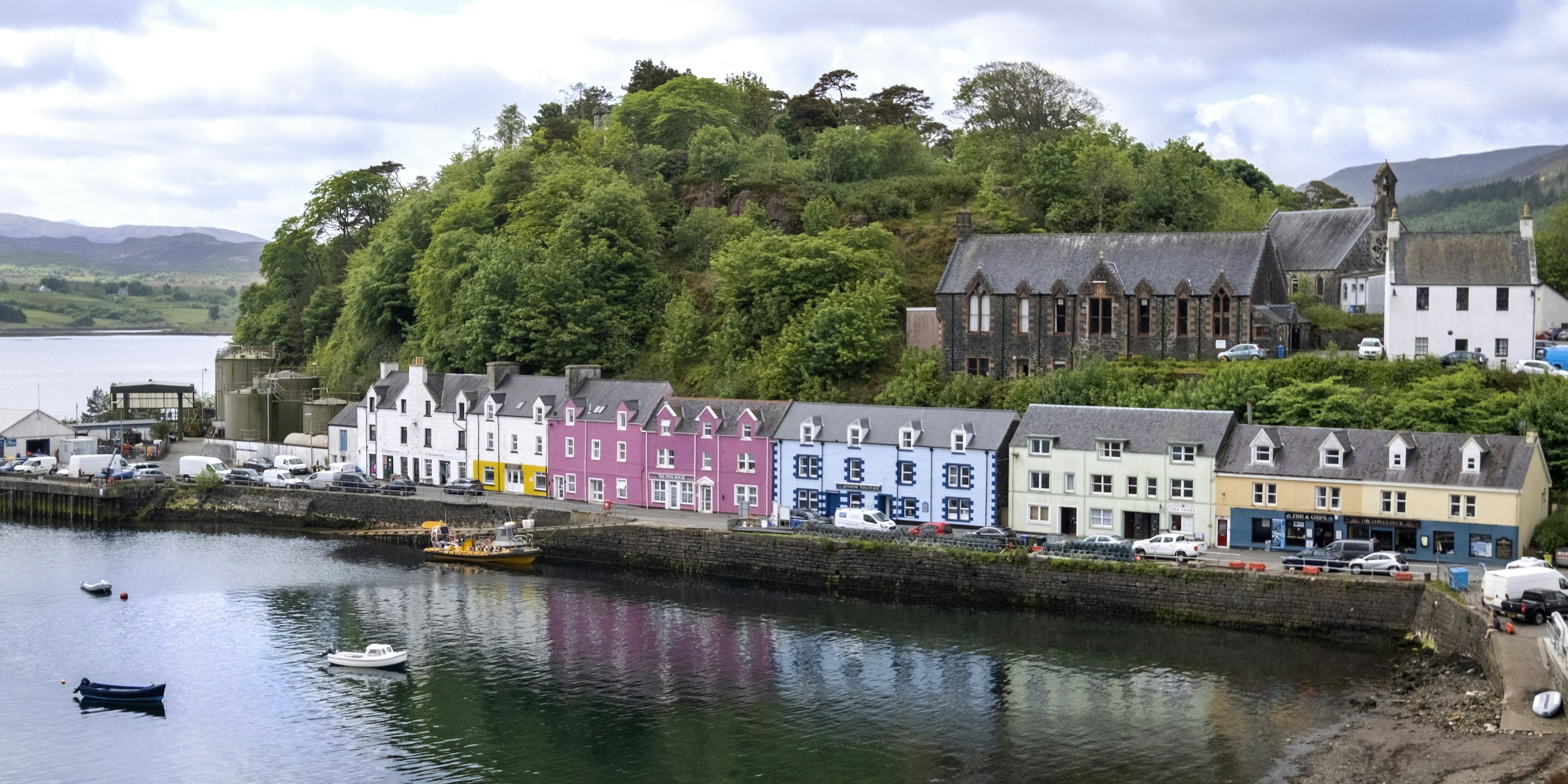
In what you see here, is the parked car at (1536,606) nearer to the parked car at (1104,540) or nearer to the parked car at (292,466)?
the parked car at (1104,540)

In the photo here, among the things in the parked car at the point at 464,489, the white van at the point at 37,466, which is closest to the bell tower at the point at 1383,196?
the parked car at the point at 464,489

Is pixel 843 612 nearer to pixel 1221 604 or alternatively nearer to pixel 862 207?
pixel 1221 604

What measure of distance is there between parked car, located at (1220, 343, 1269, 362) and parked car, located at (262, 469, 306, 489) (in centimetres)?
4501

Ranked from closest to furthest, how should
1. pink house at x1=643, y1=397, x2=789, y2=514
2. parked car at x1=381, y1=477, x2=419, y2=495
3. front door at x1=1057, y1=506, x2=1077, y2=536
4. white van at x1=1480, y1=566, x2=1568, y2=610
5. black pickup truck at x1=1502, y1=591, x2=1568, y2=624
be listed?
1. black pickup truck at x1=1502, y1=591, x2=1568, y2=624
2. white van at x1=1480, y1=566, x2=1568, y2=610
3. front door at x1=1057, y1=506, x2=1077, y2=536
4. pink house at x1=643, y1=397, x2=789, y2=514
5. parked car at x1=381, y1=477, x2=419, y2=495

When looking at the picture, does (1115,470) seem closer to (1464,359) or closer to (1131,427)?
(1131,427)

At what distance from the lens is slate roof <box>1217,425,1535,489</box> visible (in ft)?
161

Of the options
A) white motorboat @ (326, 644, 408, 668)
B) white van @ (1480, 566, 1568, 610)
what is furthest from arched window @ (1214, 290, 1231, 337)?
white motorboat @ (326, 644, 408, 668)

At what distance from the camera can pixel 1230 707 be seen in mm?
39812

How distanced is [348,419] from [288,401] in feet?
32.4

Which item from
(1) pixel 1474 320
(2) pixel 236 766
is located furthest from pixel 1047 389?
(2) pixel 236 766

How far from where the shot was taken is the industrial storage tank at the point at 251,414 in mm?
86000

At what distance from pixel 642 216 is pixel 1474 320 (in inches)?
1712

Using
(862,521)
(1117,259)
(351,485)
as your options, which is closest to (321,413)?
(351,485)

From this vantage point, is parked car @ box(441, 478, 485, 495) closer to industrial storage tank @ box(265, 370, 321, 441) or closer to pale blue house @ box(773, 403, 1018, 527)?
pale blue house @ box(773, 403, 1018, 527)
